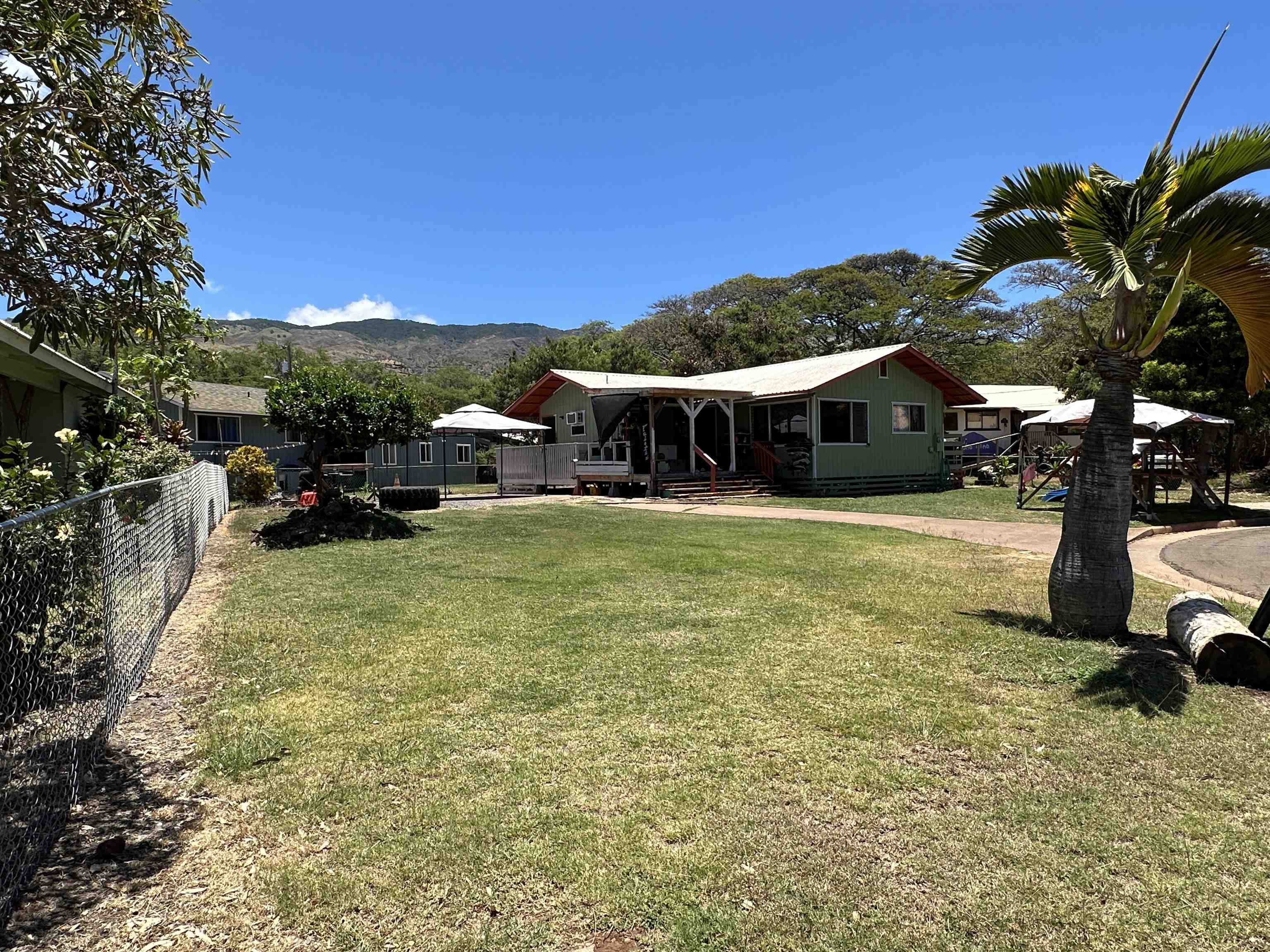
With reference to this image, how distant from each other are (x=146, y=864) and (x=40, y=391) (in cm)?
1301

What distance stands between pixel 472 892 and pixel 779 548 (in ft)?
25.9

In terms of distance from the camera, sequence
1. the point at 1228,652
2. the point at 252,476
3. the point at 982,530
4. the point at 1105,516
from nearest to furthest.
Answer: the point at 1228,652, the point at 1105,516, the point at 982,530, the point at 252,476

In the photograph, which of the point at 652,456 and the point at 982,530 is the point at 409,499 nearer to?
the point at 652,456

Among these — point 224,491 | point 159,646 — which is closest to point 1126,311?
point 159,646

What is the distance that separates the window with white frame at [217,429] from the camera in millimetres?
25609

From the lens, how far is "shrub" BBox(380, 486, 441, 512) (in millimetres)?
15977

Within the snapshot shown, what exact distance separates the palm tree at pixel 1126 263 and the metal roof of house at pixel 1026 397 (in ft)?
86.6

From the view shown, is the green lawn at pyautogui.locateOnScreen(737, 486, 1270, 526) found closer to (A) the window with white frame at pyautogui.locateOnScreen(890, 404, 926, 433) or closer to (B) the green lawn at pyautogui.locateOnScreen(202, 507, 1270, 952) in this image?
(A) the window with white frame at pyautogui.locateOnScreen(890, 404, 926, 433)

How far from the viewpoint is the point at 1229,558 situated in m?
9.40

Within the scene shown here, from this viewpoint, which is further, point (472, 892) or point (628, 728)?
point (628, 728)

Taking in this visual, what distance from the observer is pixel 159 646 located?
5.72 m

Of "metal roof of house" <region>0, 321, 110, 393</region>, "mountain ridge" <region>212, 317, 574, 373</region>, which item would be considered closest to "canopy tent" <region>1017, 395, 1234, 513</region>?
"metal roof of house" <region>0, 321, 110, 393</region>

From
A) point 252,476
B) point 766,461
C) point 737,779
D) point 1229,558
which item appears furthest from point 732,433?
point 737,779

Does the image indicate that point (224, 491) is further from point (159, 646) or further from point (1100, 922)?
point (1100, 922)
